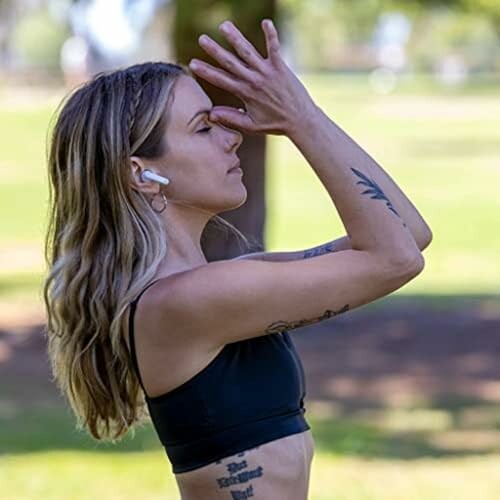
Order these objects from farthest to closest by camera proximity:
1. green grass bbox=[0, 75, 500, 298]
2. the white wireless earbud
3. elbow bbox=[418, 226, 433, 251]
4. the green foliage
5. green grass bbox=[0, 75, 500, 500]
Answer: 1. the green foliage
2. green grass bbox=[0, 75, 500, 298]
3. green grass bbox=[0, 75, 500, 500]
4. elbow bbox=[418, 226, 433, 251]
5. the white wireless earbud

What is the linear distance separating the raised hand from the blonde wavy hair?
0.14m

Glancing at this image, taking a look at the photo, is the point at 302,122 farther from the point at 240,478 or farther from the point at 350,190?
the point at 240,478

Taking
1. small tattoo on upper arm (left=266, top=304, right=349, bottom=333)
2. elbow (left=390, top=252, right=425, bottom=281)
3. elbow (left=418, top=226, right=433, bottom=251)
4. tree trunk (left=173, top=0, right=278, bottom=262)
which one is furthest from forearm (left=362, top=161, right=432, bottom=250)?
tree trunk (left=173, top=0, right=278, bottom=262)

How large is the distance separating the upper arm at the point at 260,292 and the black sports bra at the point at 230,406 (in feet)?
0.17

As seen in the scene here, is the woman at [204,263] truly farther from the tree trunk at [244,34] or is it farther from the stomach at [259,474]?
the tree trunk at [244,34]

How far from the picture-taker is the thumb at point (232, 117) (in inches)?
92.6

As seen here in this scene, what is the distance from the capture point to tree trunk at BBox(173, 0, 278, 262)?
31.7 feet

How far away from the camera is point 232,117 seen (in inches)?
93.4

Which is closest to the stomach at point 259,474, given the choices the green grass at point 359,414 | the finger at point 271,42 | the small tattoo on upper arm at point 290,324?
the small tattoo on upper arm at point 290,324

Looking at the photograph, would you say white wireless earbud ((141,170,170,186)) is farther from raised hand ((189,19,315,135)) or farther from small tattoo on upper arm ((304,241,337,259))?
small tattoo on upper arm ((304,241,337,259))

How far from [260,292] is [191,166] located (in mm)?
263

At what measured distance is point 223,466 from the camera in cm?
237

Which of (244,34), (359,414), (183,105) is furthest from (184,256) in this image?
(244,34)

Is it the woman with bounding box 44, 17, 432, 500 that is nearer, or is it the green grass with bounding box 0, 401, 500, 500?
the woman with bounding box 44, 17, 432, 500
